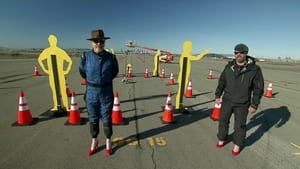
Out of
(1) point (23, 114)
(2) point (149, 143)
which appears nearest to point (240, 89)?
(2) point (149, 143)

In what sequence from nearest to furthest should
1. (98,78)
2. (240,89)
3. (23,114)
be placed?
1. (98,78)
2. (240,89)
3. (23,114)

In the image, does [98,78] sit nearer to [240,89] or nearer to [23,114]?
[240,89]

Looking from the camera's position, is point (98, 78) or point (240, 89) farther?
point (240, 89)

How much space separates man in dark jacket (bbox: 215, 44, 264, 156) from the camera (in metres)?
3.78

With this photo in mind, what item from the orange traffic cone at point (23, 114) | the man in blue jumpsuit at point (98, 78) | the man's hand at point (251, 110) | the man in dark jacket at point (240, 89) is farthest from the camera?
the orange traffic cone at point (23, 114)

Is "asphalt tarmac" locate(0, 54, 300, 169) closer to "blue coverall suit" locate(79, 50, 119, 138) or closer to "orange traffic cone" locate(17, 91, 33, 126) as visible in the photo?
"orange traffic cone" locate(17, 91, 33, 126)

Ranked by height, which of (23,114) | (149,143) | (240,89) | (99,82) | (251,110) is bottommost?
(149,143)

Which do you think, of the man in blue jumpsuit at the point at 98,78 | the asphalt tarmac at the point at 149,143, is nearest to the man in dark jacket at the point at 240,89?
the asphalt tarmac at the point at 149,143

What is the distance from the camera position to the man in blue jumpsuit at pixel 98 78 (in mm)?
3607

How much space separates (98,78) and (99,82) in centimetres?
7

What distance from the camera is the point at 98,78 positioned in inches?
144

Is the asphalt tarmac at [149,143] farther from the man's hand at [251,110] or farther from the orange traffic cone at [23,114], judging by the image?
the man's hand at [251,110]

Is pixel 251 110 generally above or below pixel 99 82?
A: below

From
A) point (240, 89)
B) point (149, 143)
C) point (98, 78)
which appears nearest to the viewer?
point (98, 78)
